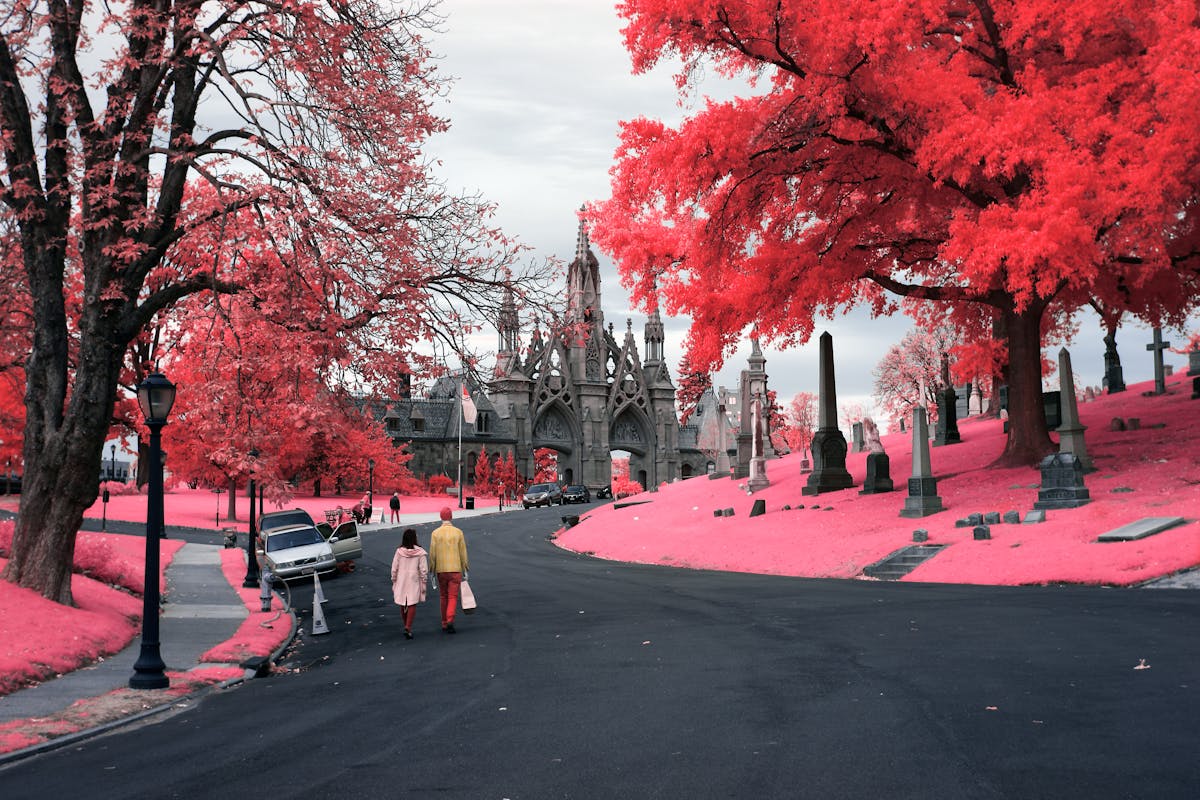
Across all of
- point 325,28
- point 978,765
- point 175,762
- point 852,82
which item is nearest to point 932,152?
point 852,82

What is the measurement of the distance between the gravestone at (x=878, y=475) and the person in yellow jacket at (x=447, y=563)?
14999 mm

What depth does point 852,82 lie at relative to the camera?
21062 millimetres

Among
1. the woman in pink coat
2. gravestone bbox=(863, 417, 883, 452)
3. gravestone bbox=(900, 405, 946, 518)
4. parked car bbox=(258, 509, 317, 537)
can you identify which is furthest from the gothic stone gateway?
the woman in pink coat

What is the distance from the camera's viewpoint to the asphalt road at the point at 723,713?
19.5 feet

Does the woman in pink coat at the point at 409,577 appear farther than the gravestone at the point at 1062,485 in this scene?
No

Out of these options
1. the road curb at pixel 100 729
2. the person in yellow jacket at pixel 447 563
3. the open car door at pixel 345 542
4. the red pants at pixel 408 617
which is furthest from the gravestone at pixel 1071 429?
the open car door at pixel 345 542

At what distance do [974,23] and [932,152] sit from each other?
5.70 meters

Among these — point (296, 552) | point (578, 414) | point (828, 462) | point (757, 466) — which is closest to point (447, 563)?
point (296, 552)

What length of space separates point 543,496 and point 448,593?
167ft

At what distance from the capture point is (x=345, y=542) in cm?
2941

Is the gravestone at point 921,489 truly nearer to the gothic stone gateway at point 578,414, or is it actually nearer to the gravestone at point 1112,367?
the gravestone at point 1112,367

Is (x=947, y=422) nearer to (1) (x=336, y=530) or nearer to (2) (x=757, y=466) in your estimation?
(2) (x=757, y=466)

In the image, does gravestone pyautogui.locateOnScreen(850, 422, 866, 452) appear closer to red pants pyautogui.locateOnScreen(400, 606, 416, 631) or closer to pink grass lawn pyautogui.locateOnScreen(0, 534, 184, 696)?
red pants pyautogui.locateOnScreen(400, 606, 416, 631)

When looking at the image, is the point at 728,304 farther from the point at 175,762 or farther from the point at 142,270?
the point at 175,762
